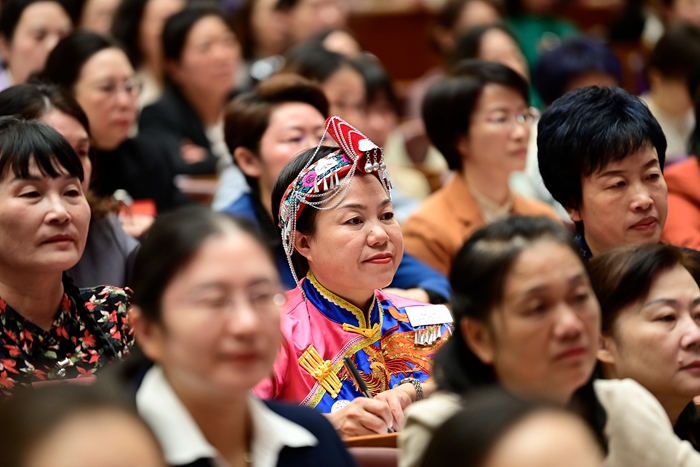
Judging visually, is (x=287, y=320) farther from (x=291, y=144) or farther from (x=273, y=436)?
(x=291, y=144)

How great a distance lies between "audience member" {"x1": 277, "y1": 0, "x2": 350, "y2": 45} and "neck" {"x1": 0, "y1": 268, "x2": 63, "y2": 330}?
4122mm

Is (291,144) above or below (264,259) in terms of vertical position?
below

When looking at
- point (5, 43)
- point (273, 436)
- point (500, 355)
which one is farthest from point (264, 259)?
point (5, 43)

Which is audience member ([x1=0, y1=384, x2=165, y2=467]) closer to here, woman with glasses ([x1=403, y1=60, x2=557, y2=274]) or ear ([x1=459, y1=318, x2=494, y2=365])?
ear ([x1=459, y1=318, x2=494, y2=365])

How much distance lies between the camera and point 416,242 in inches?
139

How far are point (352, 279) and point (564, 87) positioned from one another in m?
2.78

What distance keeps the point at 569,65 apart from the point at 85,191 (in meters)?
2.80

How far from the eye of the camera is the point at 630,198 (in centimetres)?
262

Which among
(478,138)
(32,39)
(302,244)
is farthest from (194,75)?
(302,244)

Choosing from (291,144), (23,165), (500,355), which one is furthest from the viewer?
(291,144)

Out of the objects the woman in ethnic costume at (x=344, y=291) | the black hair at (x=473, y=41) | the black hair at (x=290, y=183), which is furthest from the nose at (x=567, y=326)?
the black hair at (x=473, y=41)

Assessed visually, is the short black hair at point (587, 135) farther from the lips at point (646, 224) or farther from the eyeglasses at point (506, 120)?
the eyeglasses at point (506, 120)

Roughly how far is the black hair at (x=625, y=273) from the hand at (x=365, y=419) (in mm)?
521

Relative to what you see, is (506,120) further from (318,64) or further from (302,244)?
(302,244)
